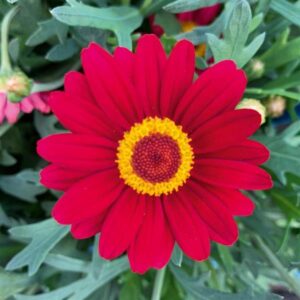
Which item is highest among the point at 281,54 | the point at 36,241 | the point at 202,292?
the point at 281,54

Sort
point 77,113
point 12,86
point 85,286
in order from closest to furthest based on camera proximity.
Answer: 1. point 77,113
2. point 12,86
3. point 85,286

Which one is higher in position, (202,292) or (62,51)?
(62,51)

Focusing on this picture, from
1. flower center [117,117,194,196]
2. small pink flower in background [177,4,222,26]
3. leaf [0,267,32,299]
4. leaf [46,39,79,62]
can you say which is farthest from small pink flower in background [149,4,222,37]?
leaf [0,267,32,299]

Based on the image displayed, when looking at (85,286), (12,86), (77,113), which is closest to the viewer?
(77,113)

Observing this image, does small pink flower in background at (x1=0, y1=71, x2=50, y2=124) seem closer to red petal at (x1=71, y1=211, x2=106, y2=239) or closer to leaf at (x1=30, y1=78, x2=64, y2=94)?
leaf at (x1=30, y1=78, x2=64, y2=94)

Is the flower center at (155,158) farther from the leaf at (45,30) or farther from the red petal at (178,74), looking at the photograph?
the leaf at (45,30)

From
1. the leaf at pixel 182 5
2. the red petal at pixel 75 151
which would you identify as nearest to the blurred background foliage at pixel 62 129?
the leaf at pixel 182 5

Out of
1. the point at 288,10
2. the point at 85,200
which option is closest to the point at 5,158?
the point at 85,200

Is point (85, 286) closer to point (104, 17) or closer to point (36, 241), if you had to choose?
point (36, 241)
